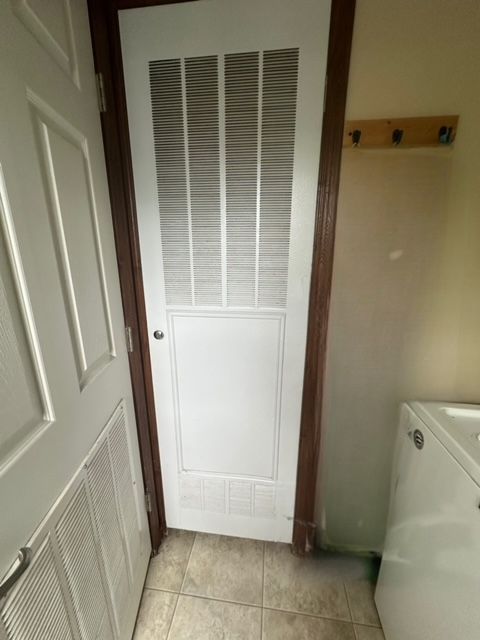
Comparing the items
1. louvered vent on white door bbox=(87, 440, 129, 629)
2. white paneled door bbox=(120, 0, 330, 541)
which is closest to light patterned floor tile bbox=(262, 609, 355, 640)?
white paneled door bbox=(120, 0, 330, 541)

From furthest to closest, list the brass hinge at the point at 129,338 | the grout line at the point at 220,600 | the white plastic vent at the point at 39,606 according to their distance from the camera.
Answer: the grout line at the point at 220,600 < the brass hinge at the point at 129,338 < the white plastic vent at the point at 39,606

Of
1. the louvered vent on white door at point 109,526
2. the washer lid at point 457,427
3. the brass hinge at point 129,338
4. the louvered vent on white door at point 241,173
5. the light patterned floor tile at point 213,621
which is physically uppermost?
the louvered vent on white door at point 241,173

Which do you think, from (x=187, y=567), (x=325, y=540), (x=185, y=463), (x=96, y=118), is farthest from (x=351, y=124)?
(x=187, y=567)

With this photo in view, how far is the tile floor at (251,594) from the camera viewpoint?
3.49ft

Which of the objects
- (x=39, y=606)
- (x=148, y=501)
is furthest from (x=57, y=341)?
(x=148, y=501)

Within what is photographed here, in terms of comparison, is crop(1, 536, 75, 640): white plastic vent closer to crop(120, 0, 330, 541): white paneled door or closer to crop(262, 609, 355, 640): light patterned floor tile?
crop(120, 0, 330, 541): white paneled door

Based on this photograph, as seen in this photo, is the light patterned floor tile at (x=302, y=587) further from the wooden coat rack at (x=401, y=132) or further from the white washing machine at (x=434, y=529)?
the wooden coat rack at (x=401, y=132)

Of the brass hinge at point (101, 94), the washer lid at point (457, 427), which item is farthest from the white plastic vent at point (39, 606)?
the brass hinge at point (101, 94)

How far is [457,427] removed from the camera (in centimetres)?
83

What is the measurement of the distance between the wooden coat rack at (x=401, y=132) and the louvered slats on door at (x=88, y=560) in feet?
3.88

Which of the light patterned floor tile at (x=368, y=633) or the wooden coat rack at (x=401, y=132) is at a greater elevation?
the wooden coat rack at (x=401, y=132)

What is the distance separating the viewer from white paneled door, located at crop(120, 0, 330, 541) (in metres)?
0.82

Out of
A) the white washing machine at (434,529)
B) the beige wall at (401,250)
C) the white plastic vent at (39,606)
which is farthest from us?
the beige wall at (401,250)

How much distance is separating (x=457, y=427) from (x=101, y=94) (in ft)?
4.89
